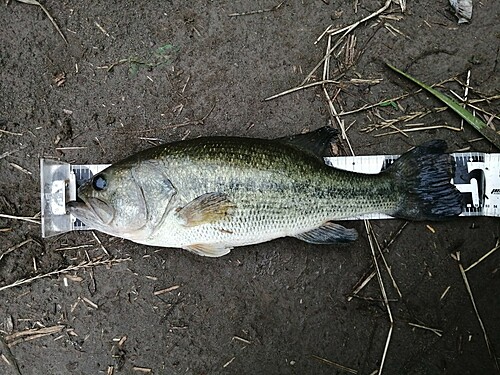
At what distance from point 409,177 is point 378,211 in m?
0.31

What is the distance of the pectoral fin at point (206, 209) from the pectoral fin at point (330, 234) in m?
0.60

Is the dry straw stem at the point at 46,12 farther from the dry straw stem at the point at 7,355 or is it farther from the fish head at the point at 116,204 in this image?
the dry straw stem at the point at 7,355

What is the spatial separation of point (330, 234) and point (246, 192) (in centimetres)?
68

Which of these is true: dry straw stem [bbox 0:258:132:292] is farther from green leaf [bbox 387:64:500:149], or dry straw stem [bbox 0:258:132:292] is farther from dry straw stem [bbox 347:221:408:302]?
green leaf [bbox 387:64:500:149]

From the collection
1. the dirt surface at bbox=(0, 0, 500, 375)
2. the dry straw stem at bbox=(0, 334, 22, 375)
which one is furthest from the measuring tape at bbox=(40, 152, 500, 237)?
the dry straw stem at bbox=(0, 334, 22, 375)

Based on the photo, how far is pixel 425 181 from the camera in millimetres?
3416

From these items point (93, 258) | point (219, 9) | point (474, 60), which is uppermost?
point (219, 9)

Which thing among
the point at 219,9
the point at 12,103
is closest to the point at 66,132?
the point at 12,103

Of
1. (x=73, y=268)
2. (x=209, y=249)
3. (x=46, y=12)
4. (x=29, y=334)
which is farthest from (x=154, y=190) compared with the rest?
(x=46, y=12)

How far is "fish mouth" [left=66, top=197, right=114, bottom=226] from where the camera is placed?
3.20 meters

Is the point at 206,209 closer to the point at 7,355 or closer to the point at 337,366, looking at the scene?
the point at 337,366

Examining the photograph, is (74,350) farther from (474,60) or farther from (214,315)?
(474,60)

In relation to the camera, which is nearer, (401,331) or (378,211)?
(378,211)

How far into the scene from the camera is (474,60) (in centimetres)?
375
